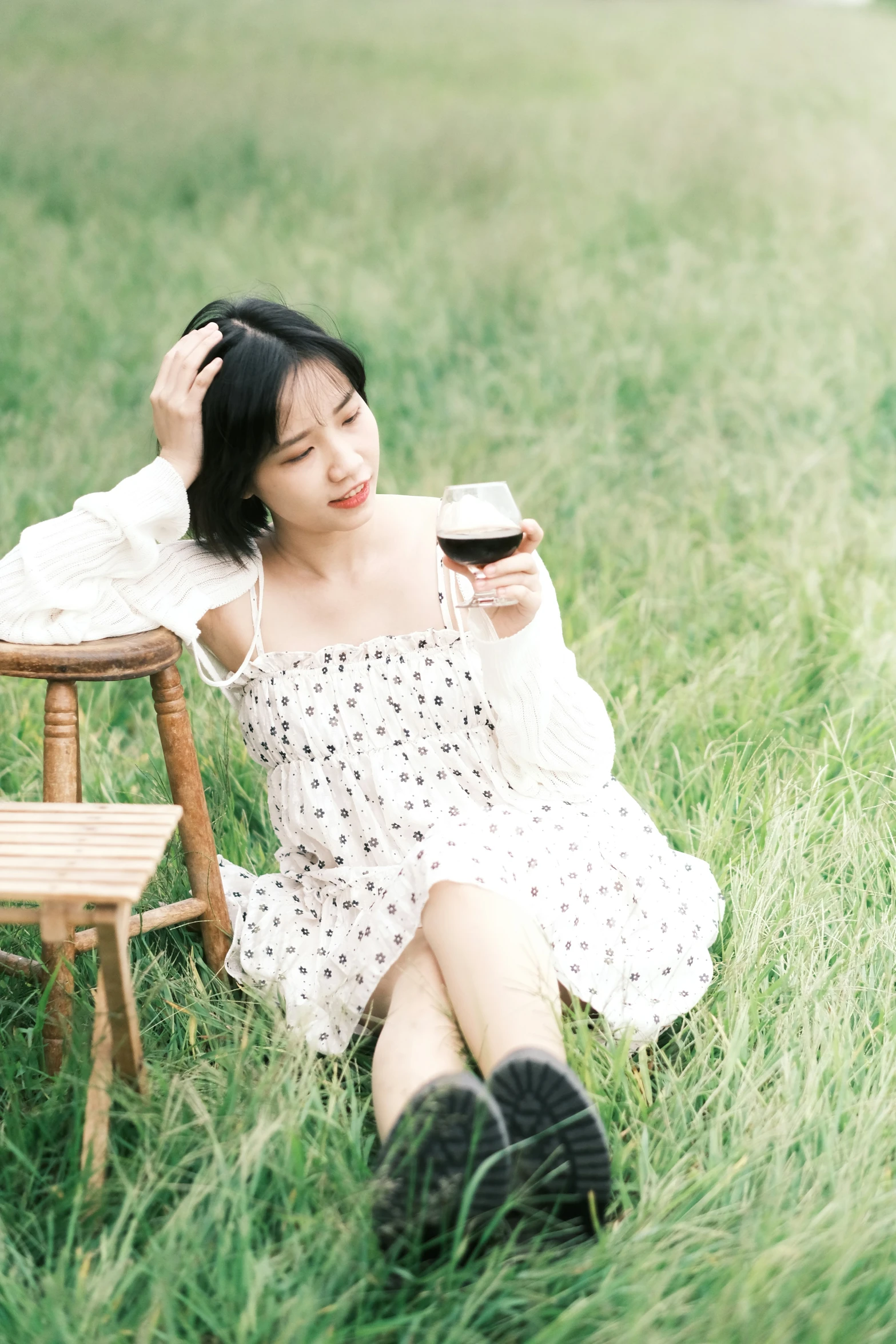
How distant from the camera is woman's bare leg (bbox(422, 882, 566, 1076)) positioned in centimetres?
188

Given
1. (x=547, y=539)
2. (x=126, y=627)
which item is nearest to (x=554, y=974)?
(x=126, y=627)

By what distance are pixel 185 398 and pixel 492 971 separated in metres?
1.16

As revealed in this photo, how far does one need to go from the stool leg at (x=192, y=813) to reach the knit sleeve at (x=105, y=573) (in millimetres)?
127

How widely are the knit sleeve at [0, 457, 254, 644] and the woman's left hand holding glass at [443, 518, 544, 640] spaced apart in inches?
21.7

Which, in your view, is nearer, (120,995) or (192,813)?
(120,995)

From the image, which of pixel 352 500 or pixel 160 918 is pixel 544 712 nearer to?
A: pixel 352 500

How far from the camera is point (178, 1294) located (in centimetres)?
168

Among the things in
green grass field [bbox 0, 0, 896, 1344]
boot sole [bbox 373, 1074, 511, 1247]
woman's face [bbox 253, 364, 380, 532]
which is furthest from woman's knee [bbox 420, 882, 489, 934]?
woman's face [bbox 253, 364, 380, 532]

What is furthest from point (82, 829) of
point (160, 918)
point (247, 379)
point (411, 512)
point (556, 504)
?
point (556, 504)

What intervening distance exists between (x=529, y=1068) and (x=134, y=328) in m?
5.63

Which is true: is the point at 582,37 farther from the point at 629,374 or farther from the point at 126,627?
the point at 126,627

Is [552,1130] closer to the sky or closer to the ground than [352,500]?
closer to the ground

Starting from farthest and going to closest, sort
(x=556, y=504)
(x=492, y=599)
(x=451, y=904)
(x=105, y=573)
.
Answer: (x=556, y=504) < (x=105, y=573) < (x=492, y=599) < (x=451, y=904)

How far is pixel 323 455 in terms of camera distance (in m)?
2.32
